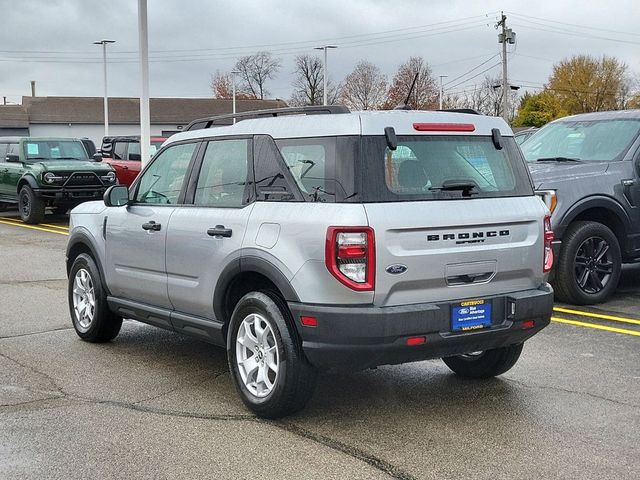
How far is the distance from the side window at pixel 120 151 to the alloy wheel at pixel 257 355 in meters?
18.5

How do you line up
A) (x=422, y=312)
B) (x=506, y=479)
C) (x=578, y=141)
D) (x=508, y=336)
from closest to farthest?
(x=506, y=479) → (x=422, y=312) → (x=508, y=336) → (x=578, y=141)

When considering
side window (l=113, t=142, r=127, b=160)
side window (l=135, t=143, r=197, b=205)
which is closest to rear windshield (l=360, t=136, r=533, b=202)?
side window (l=135, t=143, r=197, b=205)

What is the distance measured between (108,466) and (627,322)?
5.33 m

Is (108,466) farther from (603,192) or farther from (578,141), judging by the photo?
(578,141)

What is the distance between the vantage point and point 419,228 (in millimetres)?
4574

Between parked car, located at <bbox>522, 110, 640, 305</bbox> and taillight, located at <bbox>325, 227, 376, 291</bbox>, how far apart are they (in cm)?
440

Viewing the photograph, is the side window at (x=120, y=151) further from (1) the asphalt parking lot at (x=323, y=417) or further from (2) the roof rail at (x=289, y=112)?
(2) the roof rail at (x=289, y=112)

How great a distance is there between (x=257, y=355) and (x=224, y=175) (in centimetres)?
127

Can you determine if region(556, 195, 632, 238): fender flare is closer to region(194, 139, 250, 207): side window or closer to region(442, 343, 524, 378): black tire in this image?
region(442, 343, 524, 378): black tire

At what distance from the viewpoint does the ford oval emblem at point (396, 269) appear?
4.47 meters

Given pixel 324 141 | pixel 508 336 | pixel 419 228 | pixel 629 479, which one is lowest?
pixel 629 479

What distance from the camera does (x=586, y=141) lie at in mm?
9516

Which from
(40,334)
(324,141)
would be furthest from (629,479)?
(40,334)

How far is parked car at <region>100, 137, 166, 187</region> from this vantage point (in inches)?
866
